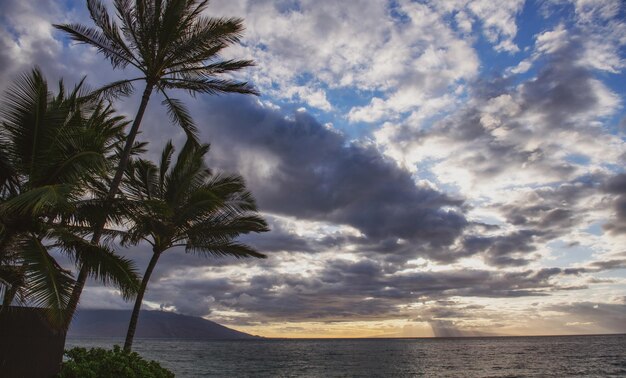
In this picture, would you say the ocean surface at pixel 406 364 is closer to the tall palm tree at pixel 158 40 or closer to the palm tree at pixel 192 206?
the palm tree at pixel 192 206

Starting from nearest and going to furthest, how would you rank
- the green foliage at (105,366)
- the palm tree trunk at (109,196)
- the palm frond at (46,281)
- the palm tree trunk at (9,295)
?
1. the palm frond at (46,281)
2. the palm tree trunk at (109,196)
3. the palm tree trunk at (9,295)
4. the green foliage at (105,366)

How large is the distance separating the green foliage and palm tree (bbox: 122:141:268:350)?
242 cm

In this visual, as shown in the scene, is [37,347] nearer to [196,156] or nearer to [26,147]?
[26,147]

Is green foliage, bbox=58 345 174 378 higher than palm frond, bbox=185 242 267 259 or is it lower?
lower

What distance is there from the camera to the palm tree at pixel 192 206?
15125 millimetres

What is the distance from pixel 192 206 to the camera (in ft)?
48.1

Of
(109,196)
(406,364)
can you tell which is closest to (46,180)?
(109,196)

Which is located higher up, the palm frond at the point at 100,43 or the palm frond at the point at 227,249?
the palm frond at the point at 100,43

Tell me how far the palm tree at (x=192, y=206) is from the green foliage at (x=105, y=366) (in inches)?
95.4

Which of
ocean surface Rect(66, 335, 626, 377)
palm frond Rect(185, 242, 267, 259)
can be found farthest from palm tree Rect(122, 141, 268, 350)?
ocean surface Rect(66, 335, 626, 377)

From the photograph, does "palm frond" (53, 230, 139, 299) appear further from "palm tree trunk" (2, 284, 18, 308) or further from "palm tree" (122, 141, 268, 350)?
"palm tree" (122, 141, 268, 350)

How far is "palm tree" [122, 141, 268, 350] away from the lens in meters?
15.1

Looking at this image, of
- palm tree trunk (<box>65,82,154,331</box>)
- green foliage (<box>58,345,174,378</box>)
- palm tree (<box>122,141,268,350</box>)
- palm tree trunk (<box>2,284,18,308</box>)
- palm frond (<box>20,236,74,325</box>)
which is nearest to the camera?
palm frond (<box>20,236,74,325</box>)

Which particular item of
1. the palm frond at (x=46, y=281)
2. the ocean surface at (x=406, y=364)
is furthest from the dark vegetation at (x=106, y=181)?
the ocean surface at (x=406, y=364)
